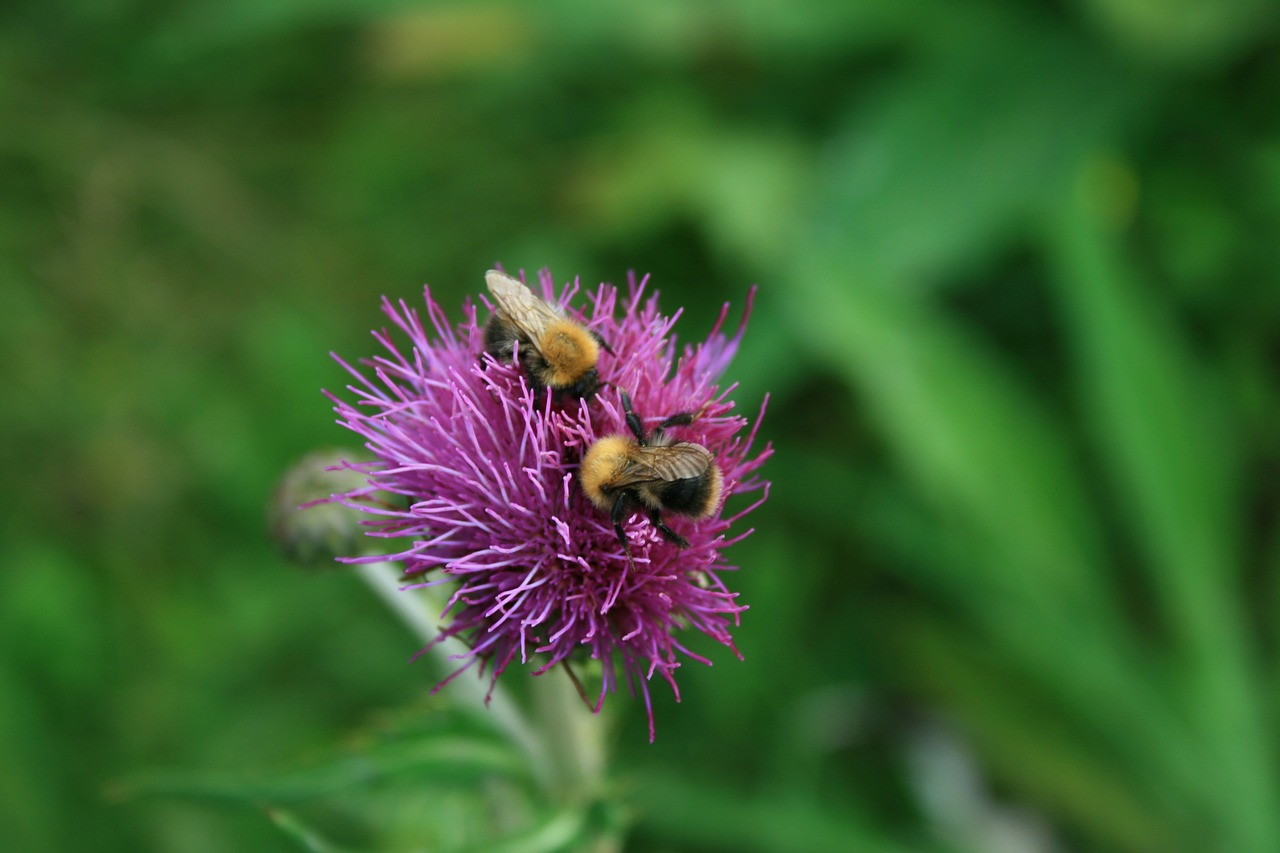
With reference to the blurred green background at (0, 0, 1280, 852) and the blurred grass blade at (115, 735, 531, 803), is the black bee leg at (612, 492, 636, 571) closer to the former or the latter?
the blurred grass blade at (115, 735, 531, 803)

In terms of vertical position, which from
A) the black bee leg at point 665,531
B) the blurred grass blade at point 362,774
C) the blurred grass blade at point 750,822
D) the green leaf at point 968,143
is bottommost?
the blurred grass blade at point 362,774

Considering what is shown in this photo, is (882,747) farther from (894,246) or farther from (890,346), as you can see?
(894,246)

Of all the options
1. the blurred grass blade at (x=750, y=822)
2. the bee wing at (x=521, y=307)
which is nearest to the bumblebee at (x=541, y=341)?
the bee wing at (x=521, y=307)

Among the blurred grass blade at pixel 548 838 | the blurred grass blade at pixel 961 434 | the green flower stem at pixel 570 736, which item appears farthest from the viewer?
the blurred grass blade at pixel 961 434

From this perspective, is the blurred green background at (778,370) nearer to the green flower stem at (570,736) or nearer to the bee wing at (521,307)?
the green flower stem at (570,736)

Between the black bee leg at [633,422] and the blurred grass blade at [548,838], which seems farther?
the blurred grass blade at [548,838]

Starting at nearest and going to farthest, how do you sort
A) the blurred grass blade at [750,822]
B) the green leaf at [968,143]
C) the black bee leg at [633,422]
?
the black bee leg at [633,422] → the blurred grass blade at [750,822] → the green leaf at [968,143]

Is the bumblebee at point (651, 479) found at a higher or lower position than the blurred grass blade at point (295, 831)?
higher
